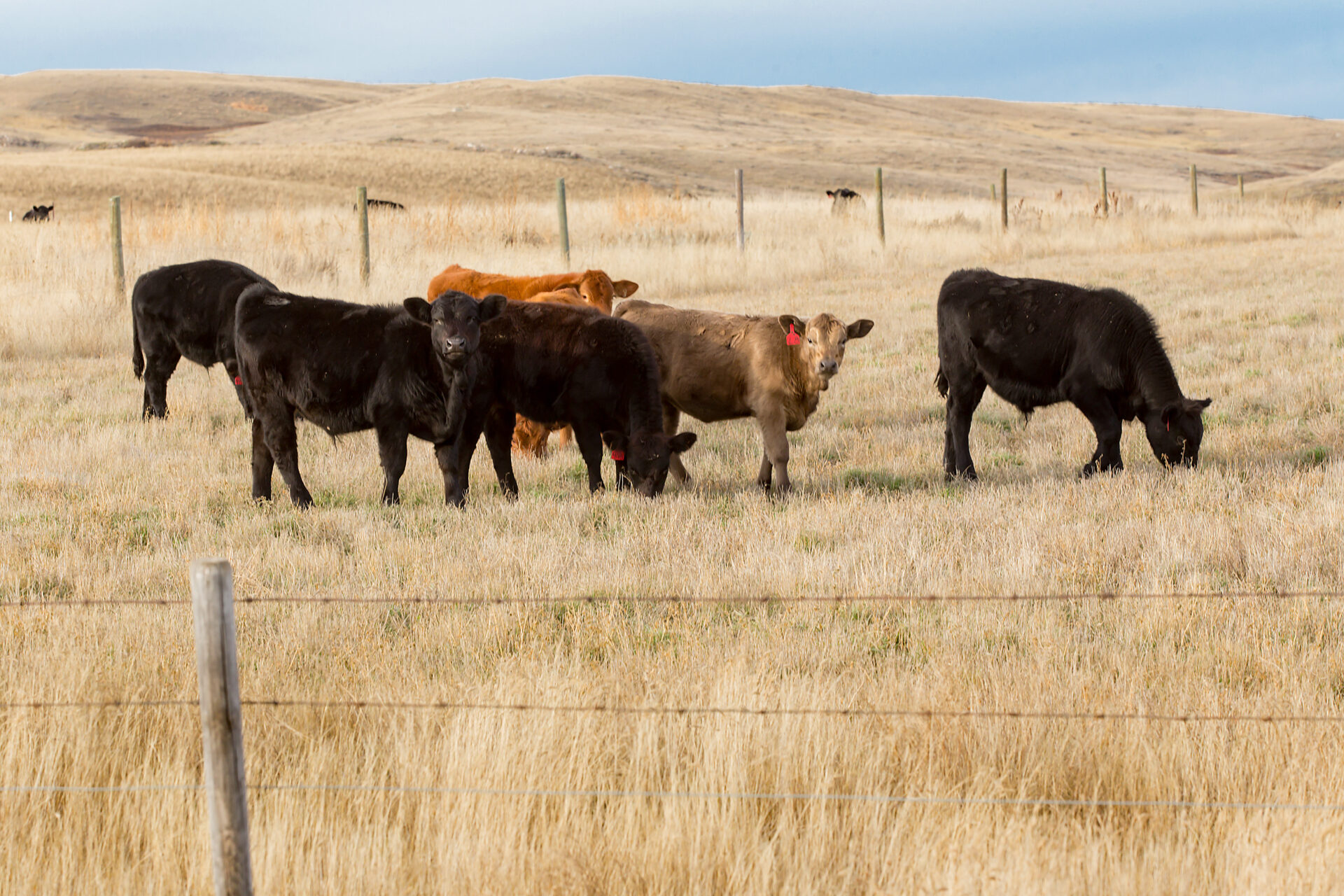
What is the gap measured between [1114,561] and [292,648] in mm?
3913

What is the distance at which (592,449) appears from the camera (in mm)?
8281

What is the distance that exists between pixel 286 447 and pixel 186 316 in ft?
10.9

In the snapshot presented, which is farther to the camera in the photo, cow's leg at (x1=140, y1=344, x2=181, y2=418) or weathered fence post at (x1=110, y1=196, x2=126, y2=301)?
weathered fence post at (x1=110, y1=196, x2=126, y2=301)

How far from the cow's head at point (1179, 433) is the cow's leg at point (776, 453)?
2503 mm

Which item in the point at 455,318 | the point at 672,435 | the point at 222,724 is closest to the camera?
the point at 222,724

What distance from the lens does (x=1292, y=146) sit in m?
97.1

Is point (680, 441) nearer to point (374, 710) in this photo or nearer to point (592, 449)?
point (592, 449)

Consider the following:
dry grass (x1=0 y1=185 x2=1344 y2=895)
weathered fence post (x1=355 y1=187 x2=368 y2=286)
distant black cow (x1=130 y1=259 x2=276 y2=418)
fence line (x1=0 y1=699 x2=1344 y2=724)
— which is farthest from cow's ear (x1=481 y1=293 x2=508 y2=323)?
weathered fence post (x1=355 y1=187 x2=368 y2=286)

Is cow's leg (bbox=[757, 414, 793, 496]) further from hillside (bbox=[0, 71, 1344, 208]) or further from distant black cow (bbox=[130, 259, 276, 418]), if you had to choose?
hillside (bbox=[0, 71, 1344, 208])

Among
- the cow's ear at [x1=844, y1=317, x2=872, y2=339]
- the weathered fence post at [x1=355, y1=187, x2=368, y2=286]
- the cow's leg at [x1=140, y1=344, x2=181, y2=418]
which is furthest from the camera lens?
the weathered fence post at [x1=355, y1=187, x2=368, y2=286]

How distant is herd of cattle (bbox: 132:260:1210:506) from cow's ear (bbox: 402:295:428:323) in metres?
0.01

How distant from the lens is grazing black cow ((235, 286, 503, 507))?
7.94 m

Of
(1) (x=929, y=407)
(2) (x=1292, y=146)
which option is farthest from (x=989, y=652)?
(2) (x=1292, y=146)

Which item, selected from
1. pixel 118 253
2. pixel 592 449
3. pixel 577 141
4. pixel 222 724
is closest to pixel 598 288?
pixel 592 449
